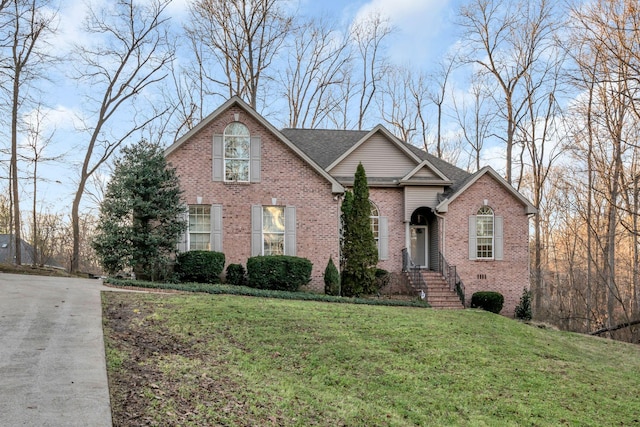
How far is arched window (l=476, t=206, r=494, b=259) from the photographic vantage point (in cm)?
1875

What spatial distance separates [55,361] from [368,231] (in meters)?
12.0

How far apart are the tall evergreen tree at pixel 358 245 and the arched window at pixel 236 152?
3594 mm

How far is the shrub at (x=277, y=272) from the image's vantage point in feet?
50.4

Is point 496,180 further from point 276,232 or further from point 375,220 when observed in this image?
point 276,232

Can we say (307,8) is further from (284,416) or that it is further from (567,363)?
(284,416)

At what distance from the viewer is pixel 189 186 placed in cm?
1638

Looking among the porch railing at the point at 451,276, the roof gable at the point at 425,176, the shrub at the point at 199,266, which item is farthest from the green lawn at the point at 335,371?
the roof gable at the point at 425,176

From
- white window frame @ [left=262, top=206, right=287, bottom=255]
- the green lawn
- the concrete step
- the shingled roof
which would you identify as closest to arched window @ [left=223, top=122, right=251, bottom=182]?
white window frame @ [left=262, top=206, right=287, bottom=255]

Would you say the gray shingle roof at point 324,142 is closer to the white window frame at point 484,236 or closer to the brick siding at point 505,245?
the brick siding at point 505,245

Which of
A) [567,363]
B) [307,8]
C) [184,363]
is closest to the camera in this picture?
[184,363]

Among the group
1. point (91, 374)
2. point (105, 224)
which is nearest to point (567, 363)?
point (91, 374)

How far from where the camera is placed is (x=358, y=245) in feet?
54.7

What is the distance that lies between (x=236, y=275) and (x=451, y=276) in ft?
25.3

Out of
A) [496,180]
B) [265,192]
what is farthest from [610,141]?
[265,192]
